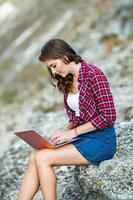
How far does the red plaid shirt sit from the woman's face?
0.24 meters

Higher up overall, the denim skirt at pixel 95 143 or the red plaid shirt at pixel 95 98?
the red plaid shirt at pixel 95 98

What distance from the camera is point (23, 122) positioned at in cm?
2609

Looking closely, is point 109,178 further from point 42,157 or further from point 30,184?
point 30,184

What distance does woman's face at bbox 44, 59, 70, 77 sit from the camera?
9.39 metres

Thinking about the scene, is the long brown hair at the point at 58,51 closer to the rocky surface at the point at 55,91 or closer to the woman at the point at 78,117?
the woman at the point at 78,117

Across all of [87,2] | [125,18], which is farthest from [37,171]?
[87,2]

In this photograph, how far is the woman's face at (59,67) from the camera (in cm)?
939

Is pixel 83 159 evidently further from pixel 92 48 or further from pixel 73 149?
pixel 92 48

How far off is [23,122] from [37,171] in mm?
16703

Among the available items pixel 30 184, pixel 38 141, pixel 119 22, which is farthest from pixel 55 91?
pixel 30 184

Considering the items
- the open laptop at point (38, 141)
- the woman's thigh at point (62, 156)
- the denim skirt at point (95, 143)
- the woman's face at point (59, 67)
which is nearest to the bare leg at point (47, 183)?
the woman's thigh at point (62, 156)

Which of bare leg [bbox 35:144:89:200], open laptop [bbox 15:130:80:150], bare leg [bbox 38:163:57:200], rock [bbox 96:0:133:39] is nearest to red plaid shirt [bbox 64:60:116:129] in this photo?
open laptop [bbox 15:130:80:150]

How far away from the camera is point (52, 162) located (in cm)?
941

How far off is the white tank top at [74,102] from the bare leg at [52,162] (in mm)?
654
